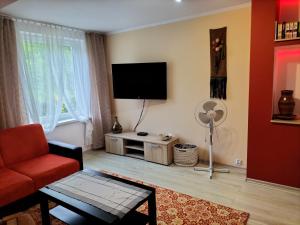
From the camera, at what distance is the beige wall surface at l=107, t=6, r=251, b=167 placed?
331 centimetres

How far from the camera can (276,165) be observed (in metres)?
2.84

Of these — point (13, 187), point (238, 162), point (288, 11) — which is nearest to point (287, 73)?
point (288, 11)

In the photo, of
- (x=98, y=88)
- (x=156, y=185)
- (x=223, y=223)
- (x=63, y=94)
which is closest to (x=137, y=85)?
(x=98, y=88)

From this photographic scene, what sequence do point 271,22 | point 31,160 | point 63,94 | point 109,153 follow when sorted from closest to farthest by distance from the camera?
point 271,22 < point 31,160 < point 63,94 < point 109,153

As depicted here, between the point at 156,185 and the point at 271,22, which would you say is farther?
the point at 156,185

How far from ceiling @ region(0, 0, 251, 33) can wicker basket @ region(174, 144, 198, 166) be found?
211 cm

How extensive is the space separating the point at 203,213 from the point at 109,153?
8.25ft

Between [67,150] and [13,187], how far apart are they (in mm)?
859

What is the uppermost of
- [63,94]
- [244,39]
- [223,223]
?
[244,39]

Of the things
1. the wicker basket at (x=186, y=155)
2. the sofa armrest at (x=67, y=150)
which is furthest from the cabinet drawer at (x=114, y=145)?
the sofa armrest at (x=67, y=150)

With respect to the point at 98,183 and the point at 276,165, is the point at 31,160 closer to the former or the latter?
the point at 98,183

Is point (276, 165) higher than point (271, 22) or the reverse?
the reverse

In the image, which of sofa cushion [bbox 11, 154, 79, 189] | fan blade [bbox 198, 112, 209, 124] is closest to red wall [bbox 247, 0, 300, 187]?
fan blade [bbox 198, 112, 209, 124]

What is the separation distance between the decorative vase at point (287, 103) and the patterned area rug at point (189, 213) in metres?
1.38
